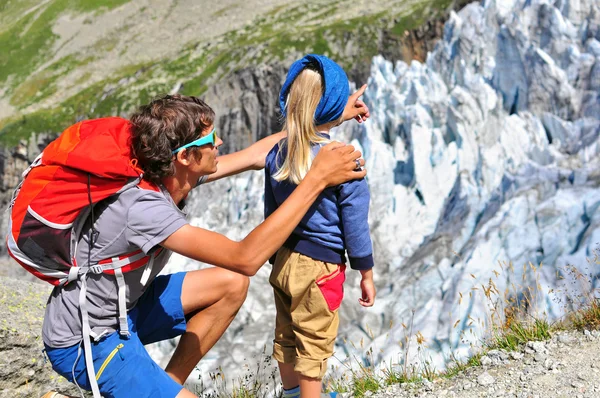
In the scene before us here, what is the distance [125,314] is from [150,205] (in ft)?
2.12

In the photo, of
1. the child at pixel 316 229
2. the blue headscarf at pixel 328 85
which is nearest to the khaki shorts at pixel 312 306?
the child at pixel 316 229

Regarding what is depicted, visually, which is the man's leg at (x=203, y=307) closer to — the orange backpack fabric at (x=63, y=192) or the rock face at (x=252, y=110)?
the orange backpack fabric at (x=63, y=192)

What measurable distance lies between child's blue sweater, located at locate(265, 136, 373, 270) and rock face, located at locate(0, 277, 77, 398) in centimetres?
256

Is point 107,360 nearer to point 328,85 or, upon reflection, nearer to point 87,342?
point 87,342

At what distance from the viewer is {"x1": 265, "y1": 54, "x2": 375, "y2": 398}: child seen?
3.19m

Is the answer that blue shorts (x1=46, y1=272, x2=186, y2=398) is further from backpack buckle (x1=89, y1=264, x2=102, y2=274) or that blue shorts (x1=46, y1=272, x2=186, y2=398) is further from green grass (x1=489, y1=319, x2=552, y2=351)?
green grass (x1=489, y1=319, x2=552, y2=351)

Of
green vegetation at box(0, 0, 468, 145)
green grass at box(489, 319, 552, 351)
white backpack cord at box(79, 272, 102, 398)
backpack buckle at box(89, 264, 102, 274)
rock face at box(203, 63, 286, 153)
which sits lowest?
rock face at box(203, 63, 286, 153)

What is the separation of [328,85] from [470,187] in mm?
11092

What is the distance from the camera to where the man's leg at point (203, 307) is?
12.0 ft

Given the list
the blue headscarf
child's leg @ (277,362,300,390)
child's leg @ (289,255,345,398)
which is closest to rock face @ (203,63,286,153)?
child's leg @ (277,362,300,390)

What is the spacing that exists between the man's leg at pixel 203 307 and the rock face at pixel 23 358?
4.87 feet

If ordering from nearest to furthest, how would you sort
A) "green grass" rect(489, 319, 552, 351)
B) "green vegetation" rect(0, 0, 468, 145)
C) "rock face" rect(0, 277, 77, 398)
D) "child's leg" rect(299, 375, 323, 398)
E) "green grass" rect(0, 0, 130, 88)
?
Result: "child's leg" rect(299, 375, 323, 398) < "green grass" rect(489, 319, 552, 351) < "rock face" rect(0, 277, 77, 398) < "green vegetation" rect(0, 0, 468, 145) < "green grass" rect(0, 0, 130, 88)

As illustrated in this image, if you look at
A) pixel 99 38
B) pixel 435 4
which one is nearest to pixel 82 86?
pixel 99 38

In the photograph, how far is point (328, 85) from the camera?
124 inches
